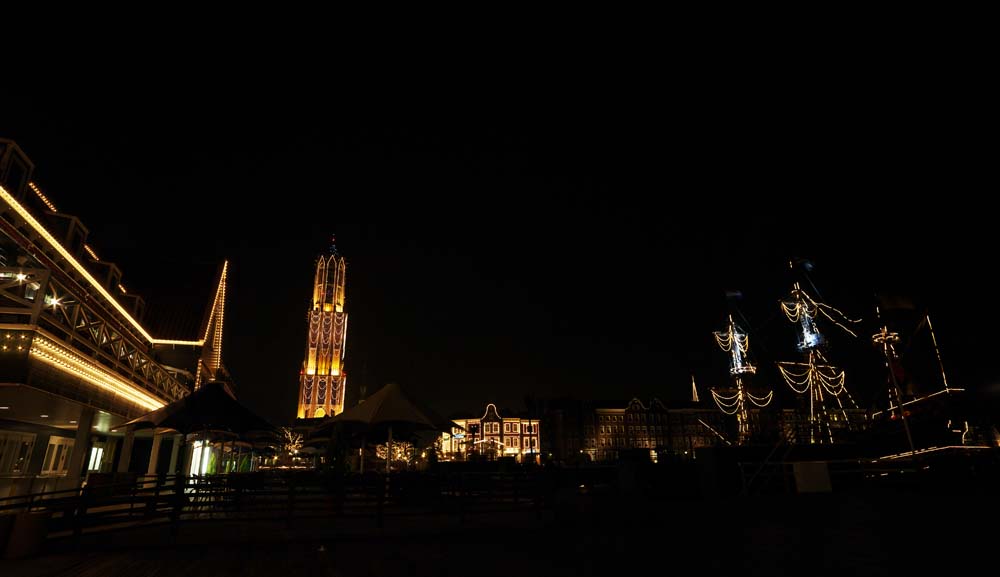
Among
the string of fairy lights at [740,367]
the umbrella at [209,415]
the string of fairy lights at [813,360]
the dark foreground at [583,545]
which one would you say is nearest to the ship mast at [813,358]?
the string of fairy lights at [813,360]

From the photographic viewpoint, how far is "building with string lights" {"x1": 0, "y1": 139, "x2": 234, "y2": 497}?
11.2 meters

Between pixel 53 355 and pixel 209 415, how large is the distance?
12.6ft

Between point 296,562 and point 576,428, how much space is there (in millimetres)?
102532

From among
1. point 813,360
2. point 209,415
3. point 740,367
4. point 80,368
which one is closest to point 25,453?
point 80,368

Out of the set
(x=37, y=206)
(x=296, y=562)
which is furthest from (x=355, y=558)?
(x=37, y=206)

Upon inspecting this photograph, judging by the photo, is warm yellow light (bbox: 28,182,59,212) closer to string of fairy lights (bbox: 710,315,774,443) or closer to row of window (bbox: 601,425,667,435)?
string of fairy lights (bbox: 710,315,774,443)

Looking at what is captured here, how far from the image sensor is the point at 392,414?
546 inches

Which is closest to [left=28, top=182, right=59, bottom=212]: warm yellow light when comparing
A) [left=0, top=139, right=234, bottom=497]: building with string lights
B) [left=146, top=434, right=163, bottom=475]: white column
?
[left=0, top=139, right=234, bottom=497]: building with string lights

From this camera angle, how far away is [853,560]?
611 centimetres

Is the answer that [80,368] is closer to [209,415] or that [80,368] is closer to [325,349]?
[209,415]

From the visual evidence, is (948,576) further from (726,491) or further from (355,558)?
(726,491)

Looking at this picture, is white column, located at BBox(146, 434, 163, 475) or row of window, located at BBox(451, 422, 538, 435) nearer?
white column, located at BBox(146, 434, 163, 475)

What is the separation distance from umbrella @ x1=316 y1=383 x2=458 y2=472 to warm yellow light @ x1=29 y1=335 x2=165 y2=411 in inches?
272

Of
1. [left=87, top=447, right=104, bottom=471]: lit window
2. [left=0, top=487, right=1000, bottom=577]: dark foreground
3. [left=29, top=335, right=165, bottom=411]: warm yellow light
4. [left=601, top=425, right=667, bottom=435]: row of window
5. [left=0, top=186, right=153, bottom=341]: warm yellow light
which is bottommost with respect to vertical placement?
[left=0, top=487, right=1000, bottom=577]: dark foreground
